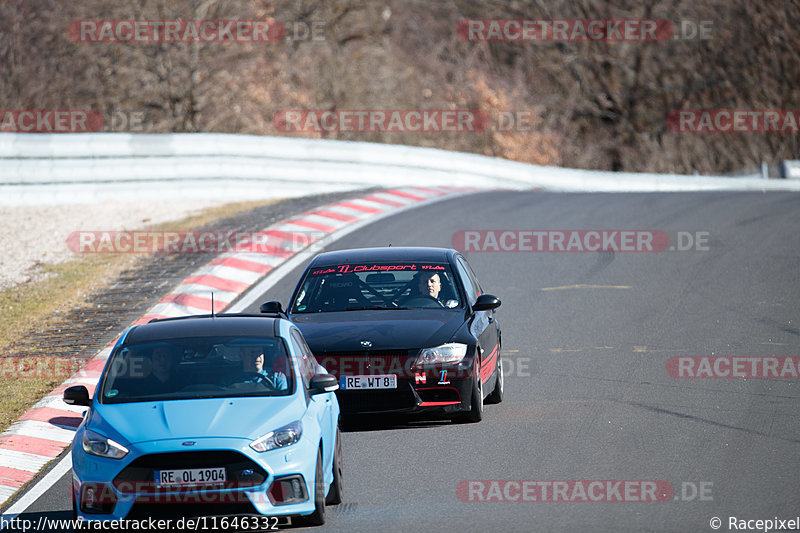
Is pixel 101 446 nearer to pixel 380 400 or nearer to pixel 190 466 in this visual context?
pixel 190 466

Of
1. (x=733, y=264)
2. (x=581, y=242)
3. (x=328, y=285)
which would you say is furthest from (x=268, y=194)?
(x=328, y=285)

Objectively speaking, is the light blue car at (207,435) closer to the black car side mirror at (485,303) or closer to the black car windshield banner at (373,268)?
the black car side mirror at (485,303)

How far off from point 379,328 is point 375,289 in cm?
110

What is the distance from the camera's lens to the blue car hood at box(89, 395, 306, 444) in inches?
290

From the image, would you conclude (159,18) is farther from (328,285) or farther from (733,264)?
(328,285)

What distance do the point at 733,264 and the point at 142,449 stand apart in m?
12.8

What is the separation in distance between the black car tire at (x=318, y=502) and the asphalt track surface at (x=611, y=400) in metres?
0.10

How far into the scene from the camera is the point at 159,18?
3581cm

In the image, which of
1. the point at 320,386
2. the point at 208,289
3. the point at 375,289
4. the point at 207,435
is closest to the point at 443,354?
the point at 375,289

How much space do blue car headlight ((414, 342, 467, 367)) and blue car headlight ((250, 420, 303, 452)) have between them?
2875 millimetres

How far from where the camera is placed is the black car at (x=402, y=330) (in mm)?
10258

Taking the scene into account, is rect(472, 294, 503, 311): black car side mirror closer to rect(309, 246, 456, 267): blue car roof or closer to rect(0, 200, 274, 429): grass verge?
rect(309, 246, 456, 267): blue car roof

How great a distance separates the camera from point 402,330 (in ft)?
35.0

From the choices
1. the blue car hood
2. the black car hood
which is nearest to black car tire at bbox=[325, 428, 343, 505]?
the blue car hood
